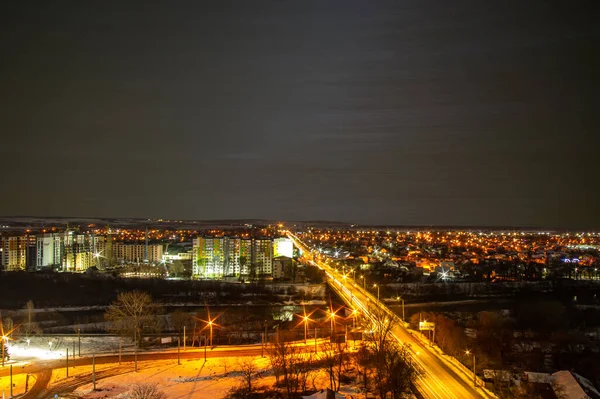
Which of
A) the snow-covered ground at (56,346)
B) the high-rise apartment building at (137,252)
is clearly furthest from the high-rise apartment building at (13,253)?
the snow-covered ground at (56,346)

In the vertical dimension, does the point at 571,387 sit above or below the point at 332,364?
below

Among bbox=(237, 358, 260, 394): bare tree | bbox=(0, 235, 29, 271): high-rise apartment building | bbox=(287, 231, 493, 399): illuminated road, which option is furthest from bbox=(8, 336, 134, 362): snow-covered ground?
bbox=(0, 235, 29, 271): high-rise apartment building

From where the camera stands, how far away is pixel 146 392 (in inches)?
336

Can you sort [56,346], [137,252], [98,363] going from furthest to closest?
1. [137,252]
2. [56,346]
3. [98,363]

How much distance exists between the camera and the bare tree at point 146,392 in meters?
8.23

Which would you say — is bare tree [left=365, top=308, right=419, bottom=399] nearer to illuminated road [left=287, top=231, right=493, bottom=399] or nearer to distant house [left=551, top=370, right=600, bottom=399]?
illuminated road [left=287, top=231, right=493, bottom=399]

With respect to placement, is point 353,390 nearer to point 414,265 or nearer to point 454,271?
point 454,271

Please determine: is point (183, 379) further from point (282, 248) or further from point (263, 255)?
point (282, 248)

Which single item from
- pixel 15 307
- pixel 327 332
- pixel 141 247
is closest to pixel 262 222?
pixel 141 247

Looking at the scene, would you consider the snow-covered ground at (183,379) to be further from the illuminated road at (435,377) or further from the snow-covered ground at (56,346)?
the snow-covered ground at (56,346)

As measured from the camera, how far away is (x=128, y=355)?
11.5m

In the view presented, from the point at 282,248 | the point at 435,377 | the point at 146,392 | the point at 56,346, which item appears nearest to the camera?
the point at 146,392

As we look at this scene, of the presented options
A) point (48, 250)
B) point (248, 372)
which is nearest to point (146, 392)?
point (248, 372)

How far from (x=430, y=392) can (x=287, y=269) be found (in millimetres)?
22609
